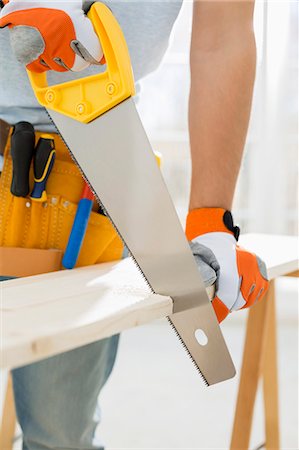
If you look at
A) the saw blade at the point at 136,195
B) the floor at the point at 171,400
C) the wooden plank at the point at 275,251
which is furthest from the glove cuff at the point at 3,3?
the floor at the point at 171,400

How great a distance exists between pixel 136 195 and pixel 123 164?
40 millimetres

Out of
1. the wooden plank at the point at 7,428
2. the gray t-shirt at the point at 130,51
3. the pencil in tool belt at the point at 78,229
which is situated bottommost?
the wooden plank at the point at 7,428

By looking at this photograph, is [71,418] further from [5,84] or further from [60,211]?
[5,84]

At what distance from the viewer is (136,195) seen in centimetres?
81

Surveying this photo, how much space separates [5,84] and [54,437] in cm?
62

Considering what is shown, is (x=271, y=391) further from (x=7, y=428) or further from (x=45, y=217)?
(x=45, y=217)

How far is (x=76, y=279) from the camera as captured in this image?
949 millimetres

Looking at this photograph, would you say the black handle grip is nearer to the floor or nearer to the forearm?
the forearm

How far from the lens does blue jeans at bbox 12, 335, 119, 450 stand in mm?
1193

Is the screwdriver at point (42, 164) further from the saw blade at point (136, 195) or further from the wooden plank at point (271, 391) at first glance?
the wooden plank at point (271, 391)

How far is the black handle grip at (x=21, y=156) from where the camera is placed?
104 centimetres

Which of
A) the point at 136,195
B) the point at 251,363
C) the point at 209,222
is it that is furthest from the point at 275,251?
the point at 136,195

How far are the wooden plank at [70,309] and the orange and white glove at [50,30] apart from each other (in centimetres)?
28

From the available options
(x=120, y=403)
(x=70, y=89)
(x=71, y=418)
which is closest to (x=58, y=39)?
(x=70, y=89)
